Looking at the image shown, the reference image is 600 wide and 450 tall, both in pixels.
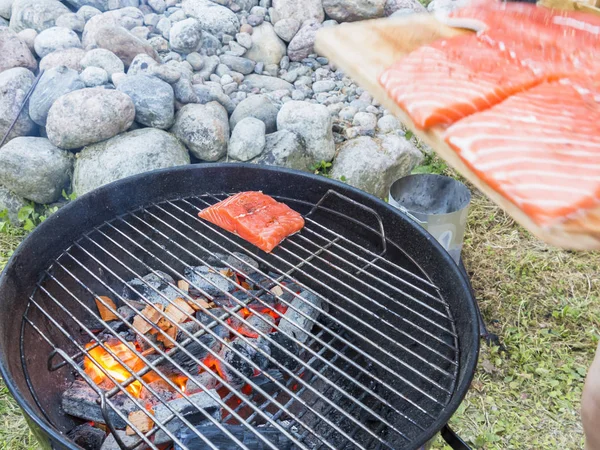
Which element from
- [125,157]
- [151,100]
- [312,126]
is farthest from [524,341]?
[151,100]

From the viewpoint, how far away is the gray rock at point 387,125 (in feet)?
16.9

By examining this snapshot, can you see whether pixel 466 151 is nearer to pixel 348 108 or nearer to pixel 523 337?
pixel 523 337

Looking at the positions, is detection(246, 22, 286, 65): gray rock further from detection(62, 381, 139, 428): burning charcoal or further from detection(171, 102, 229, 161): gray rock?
detection(62, 381, 139, 428): burning charcoal

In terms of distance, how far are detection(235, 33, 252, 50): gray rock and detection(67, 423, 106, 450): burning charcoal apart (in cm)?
453

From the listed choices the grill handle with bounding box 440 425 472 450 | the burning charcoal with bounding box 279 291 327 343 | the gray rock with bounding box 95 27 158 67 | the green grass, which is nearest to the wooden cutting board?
the grill handle with bounding box 440 425 472 450

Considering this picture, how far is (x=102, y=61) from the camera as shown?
4.48m

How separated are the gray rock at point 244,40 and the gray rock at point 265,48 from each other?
8 cm

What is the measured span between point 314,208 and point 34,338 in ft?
5.17

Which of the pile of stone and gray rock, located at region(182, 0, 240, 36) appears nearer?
the pile of stone

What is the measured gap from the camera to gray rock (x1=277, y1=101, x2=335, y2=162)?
448 cm

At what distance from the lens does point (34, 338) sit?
2.43m

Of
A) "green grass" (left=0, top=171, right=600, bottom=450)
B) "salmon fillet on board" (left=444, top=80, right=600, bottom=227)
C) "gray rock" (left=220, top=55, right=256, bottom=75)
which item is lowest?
"green grass" (left=0, top=171, right=600, bottom=450)

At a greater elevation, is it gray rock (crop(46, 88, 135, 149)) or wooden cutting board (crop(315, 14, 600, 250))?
wooden cutting board (crop(315, 14, 600, 250))

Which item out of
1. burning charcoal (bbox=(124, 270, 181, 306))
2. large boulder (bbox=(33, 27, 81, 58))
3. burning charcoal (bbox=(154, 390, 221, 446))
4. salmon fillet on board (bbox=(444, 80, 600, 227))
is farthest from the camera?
large boulder (bbox=(33, 27, 81, 58))
